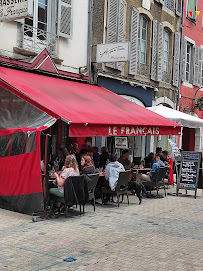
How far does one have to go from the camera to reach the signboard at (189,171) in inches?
444

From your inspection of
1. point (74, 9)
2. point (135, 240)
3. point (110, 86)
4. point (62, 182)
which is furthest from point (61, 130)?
point (135, 240)

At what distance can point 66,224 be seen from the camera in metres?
7.48

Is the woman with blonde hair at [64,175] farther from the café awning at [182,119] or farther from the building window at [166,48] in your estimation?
the building window at [166,48]

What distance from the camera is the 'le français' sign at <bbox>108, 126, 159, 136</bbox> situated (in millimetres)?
9237

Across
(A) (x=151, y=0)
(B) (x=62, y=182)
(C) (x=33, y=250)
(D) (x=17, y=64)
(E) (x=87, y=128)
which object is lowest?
(C) (x=33, y=250)

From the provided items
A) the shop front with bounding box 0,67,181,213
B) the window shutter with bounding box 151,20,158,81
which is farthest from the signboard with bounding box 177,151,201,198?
the window shutter with bounding box 151,20,158,81

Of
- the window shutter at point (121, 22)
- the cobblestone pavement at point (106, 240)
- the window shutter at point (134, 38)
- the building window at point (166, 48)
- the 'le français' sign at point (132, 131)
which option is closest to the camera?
the cobblestone pavement at point (106, 240)

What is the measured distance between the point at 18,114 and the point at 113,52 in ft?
14.5

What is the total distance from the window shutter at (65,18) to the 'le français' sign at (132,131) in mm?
3634

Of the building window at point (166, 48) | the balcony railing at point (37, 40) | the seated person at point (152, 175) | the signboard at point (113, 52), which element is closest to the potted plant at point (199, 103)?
the building window at point (166, 48)

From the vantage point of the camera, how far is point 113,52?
12109mm

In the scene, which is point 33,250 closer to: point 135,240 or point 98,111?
point 135,240

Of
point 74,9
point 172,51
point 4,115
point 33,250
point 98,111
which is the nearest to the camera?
point 33,250

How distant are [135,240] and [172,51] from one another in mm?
12990
